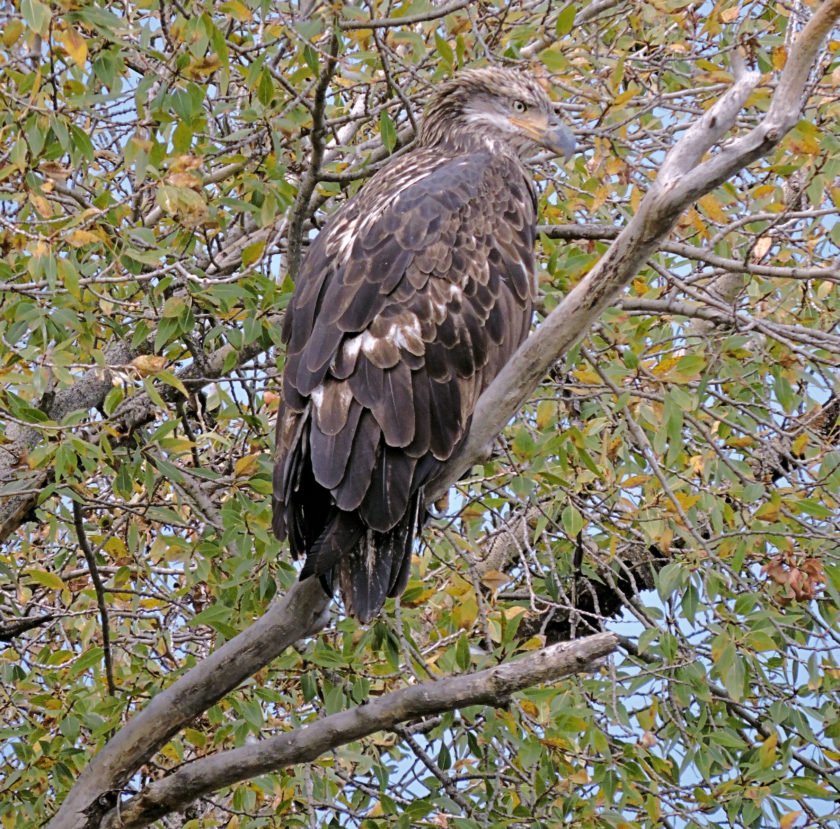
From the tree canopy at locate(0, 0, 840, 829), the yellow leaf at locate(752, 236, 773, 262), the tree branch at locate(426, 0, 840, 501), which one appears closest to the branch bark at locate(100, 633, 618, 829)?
the tree canopy at locate(0, 0, 840, 829)

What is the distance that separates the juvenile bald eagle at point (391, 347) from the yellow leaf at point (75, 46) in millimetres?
943

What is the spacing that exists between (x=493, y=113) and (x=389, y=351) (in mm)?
1662

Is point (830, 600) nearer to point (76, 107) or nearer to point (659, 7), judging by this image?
point (659, 7)

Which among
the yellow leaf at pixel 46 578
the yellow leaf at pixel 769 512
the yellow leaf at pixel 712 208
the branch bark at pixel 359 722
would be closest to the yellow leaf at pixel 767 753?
the yellow leaf at pixel 769 512

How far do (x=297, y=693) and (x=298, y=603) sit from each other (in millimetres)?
1629

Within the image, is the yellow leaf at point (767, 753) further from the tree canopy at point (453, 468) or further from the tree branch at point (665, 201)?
the tree branch at point (665, 201)

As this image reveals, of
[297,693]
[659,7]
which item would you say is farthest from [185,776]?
[659,7]

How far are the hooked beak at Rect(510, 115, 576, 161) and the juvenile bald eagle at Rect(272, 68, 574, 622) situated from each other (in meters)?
0.04

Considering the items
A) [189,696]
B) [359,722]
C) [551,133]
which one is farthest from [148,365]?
[551,133]

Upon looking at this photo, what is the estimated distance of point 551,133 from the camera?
15.0ft

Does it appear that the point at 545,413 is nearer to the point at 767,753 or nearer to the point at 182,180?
the point at 767,753

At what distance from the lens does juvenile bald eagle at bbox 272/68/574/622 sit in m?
3.29

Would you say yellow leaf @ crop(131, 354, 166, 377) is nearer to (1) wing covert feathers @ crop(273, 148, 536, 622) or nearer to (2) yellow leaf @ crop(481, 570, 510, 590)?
(1) wing covert feathers @ crop(273, 148, 536, 622)

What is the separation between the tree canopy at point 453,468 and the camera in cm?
362
